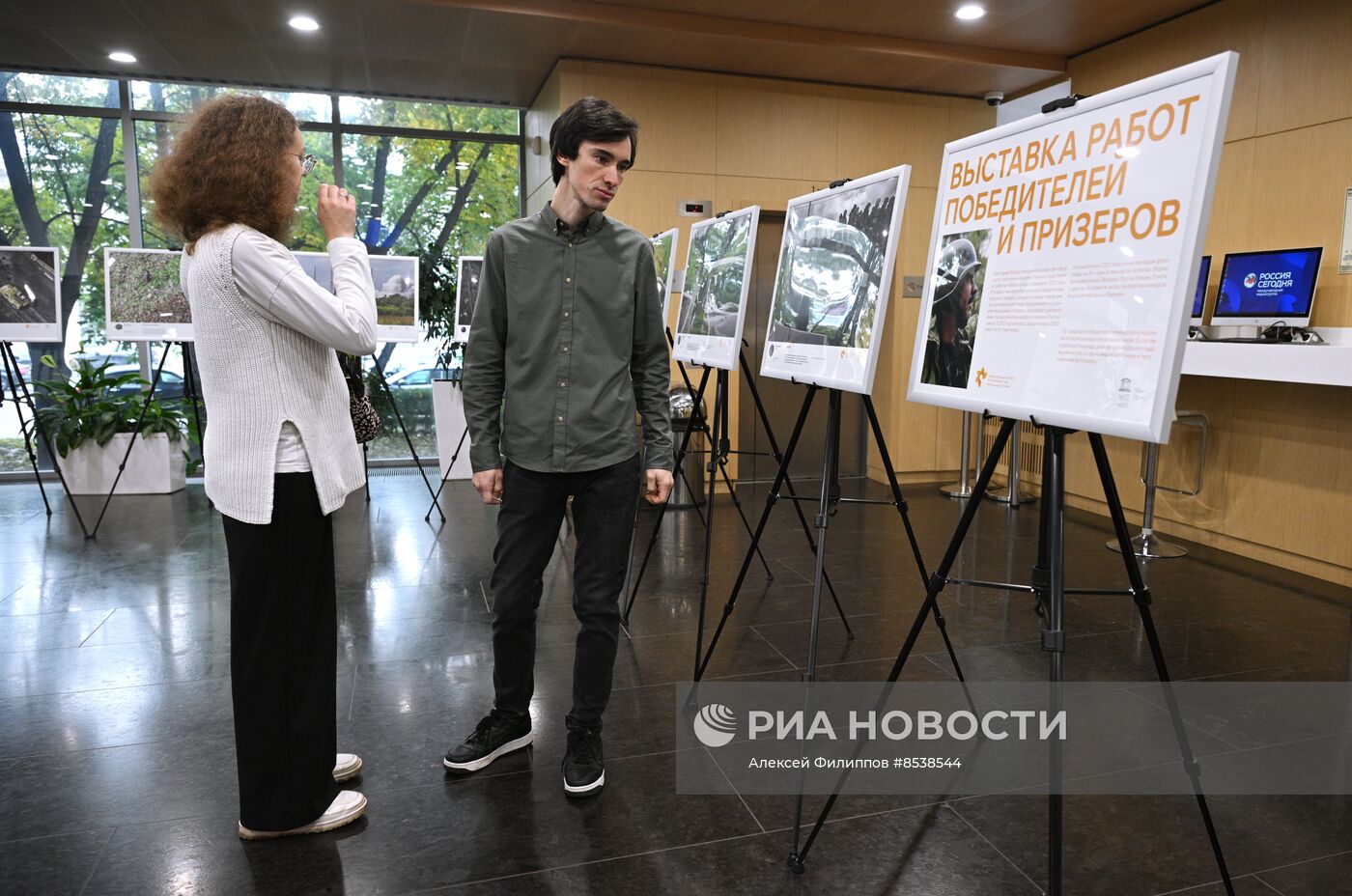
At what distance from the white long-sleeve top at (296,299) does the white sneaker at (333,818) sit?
0.87m

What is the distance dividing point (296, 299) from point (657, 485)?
3.04 feet

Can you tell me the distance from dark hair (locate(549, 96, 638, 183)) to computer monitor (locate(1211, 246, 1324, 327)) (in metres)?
3.77

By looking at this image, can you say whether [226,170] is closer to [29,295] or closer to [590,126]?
[590,126]

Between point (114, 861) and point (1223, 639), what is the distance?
3.67m

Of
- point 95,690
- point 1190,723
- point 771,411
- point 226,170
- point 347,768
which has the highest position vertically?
point 226,170

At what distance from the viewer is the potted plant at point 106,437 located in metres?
5.98

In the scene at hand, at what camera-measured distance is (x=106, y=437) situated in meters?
5.98

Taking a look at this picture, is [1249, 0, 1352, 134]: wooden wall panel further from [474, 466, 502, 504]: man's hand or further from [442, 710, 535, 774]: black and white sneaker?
[442, 710, 535, 774]: black and white sneaker

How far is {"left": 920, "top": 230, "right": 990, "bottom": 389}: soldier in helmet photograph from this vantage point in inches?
80.5

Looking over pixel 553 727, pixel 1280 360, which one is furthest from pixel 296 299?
pixel 1280 360

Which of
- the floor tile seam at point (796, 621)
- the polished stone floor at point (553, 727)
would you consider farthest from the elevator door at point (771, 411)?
the floor tile seam at point (796, 621)

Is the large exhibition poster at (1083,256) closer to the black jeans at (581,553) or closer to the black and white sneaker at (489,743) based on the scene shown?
the black jeans at (581,553)

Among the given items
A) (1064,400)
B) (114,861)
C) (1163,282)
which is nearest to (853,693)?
(1064,400)

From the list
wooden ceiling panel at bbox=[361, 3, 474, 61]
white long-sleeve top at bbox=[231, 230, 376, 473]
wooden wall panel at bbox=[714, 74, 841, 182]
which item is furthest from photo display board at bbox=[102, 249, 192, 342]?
white long-sleeve top at bbox=[231, 230, 376, 473]
